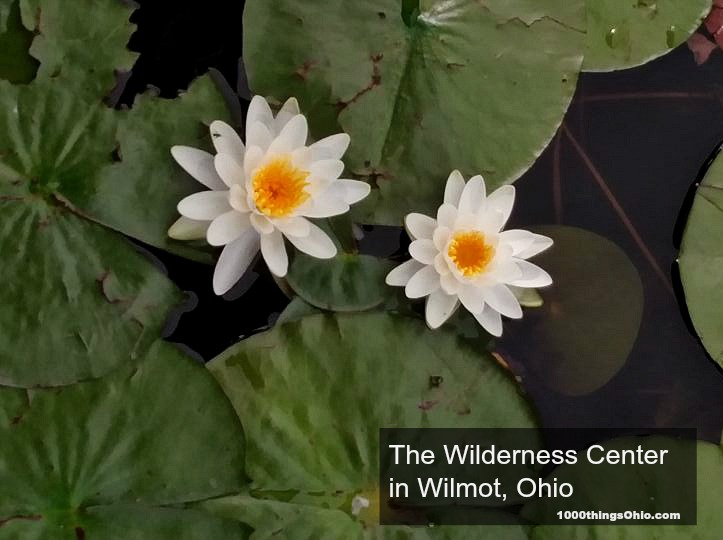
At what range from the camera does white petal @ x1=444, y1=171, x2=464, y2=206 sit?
4.21 ft

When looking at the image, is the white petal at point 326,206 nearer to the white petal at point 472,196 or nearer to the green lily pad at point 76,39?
the white petal at point 472,196

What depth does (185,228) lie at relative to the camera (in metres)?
1.22

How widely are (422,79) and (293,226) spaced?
14.7 inches

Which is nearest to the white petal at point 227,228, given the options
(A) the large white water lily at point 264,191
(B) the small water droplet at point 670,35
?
(A) the large white water lily at point 264,191

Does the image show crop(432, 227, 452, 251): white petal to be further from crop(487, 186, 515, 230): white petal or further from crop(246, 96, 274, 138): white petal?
crop(246, 96, 274, 138): white petal

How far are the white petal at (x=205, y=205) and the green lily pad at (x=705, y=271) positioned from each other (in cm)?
88

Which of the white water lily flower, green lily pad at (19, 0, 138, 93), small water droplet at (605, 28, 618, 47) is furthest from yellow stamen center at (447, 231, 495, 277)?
green lily pad at (19, 0, 138, 93)

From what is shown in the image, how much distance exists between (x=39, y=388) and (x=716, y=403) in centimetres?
133

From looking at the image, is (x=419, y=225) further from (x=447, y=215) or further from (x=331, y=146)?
(x=331, y=146)

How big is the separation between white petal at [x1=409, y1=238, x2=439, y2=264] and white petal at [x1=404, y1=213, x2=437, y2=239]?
18 millimetres

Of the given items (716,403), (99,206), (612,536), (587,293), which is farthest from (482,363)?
(99,206)

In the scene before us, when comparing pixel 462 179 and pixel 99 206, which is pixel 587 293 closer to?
pixel 462 179

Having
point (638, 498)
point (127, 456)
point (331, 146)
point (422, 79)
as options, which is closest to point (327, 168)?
point (331, 146)

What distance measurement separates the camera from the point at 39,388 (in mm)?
1199
